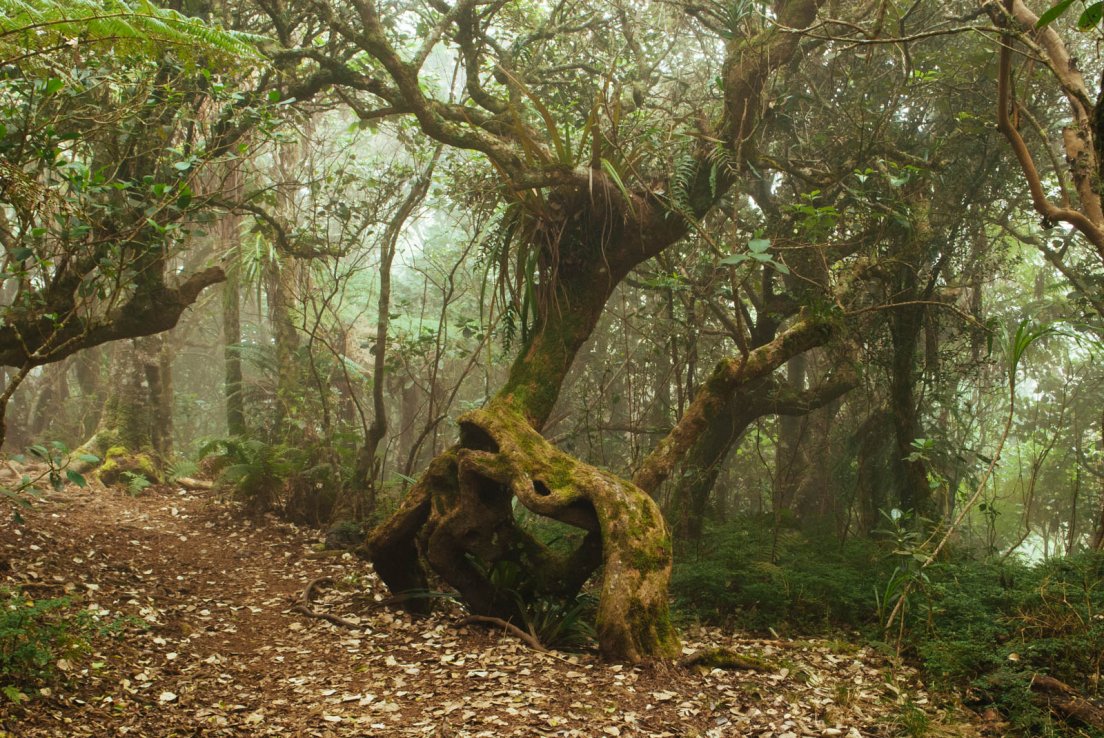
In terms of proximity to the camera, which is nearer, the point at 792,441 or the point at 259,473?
the point at 259,473

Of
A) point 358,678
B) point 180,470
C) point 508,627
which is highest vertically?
point 180,470

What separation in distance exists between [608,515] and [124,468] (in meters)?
7.05

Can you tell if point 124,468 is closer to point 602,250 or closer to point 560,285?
point 560,285

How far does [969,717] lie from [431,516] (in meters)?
2.93

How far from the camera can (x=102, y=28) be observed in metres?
3.58

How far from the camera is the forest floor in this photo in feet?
10.4

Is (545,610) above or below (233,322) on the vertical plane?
below

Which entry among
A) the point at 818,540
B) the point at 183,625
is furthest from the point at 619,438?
the point at 183,625

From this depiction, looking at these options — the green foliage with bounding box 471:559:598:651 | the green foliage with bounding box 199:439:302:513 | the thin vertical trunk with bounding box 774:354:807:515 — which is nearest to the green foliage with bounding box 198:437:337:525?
the green foliage with bounding box 199:439:302:513

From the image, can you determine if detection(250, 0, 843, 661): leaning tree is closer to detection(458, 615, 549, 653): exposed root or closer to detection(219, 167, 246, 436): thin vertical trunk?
detection(458, 615, 549, 653): exposed root

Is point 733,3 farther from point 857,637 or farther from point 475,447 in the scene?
point 857,637

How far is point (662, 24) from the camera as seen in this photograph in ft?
30.6

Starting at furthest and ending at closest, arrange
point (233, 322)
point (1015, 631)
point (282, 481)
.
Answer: point (233, 322) → point (282, 481) → point (1015, 631)

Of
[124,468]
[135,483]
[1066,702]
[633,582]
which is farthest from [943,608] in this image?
[124,468]
